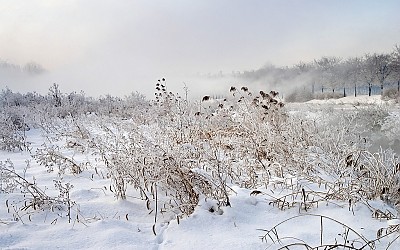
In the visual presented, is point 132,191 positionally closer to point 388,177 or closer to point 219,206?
point 219,206

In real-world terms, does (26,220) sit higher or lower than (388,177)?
lower

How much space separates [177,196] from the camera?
3.31 metres

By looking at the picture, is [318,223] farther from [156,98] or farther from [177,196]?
[156,98]

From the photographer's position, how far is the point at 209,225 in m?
2.78

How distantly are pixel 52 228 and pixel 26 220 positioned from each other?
383 millimetres

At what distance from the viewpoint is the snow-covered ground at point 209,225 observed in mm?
2432

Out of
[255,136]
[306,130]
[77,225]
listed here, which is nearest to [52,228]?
[77,225]

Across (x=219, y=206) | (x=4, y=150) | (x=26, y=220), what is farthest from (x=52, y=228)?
(x=4, y=150)

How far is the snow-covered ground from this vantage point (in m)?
2.43

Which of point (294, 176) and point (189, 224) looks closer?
point (189, 224)

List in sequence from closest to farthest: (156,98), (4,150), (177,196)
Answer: (177,196) → (4,150) → (156,98)

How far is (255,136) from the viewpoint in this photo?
6.18 meters

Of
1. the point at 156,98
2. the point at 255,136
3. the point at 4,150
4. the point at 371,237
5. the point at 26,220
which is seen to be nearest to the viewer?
the point at 371,237

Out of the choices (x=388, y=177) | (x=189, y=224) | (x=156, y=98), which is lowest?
(x=189, y=224)
